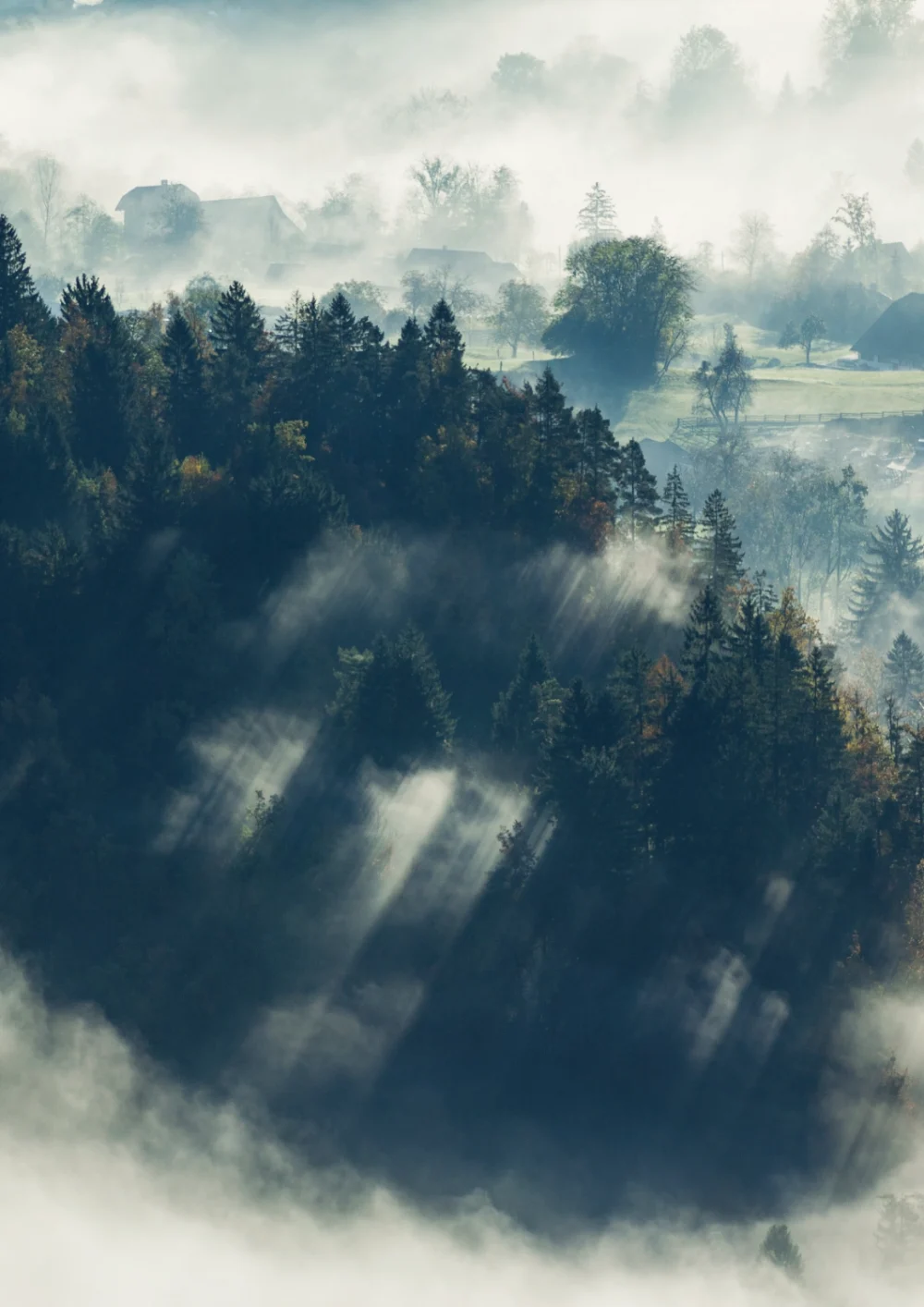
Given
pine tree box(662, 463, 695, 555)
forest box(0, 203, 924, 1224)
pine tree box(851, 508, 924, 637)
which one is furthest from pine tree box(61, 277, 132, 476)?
pine tree box(851, 508, 924, 637)

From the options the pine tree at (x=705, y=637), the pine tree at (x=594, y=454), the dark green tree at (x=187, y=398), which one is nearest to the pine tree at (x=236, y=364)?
the dark green tree at (x=187, y=398)

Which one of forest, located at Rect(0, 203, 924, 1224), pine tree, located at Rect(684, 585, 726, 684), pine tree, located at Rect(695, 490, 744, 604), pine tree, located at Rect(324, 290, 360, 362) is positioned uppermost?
pine tree, located at Rect(324, 290, 360, 362)

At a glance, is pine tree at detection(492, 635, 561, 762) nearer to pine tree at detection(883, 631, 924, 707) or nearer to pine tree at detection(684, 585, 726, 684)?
pine tree at detection(684, 585, 726, 684)

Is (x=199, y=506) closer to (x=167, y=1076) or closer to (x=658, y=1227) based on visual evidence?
(x=167, y=1076)

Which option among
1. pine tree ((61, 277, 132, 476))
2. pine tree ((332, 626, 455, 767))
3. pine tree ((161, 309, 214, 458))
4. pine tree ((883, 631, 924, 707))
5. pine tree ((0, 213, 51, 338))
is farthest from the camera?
pine tree ((883, 631, 924, 707))

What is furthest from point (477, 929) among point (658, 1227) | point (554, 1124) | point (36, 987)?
point (36, 987)
